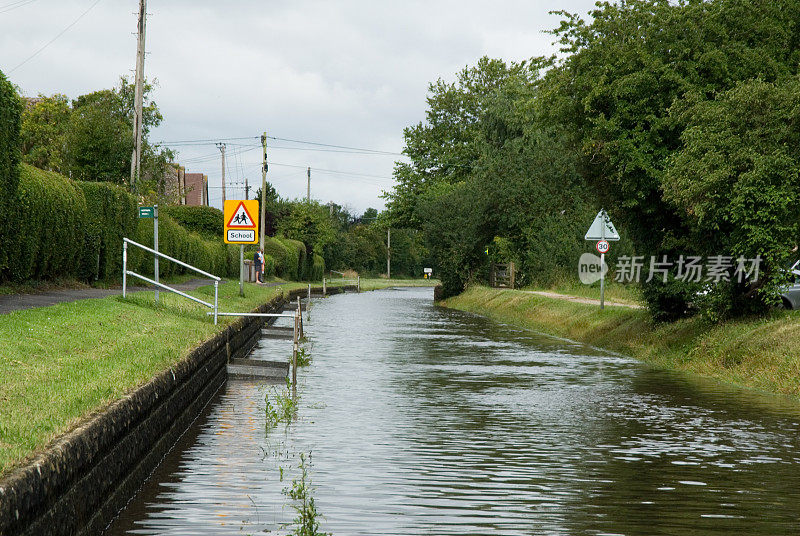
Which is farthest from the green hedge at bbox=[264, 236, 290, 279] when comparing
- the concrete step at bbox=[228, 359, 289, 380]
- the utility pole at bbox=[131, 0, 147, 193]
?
the concrete step at bbox=[228, 359, 289, 380]

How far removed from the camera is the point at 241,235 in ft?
86.0

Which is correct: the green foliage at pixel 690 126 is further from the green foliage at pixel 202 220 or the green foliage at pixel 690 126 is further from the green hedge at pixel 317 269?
the green hedge at pixel 317 269

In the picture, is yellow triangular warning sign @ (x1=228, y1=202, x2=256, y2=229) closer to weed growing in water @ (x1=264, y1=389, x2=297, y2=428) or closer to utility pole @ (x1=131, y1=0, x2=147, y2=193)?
utility pole @ (x1=131, y1=0, x2=147, y2=193)

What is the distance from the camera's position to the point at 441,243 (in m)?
54.6

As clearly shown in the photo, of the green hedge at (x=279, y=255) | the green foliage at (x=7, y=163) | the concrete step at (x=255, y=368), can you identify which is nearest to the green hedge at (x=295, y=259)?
the green hedge at (x=279, y=255)

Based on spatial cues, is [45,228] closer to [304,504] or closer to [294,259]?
[304,504]

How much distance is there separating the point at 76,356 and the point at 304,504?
5237mm

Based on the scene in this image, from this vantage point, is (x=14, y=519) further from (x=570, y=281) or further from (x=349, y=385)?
(x=570, y=281)

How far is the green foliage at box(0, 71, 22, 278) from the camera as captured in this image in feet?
64.6

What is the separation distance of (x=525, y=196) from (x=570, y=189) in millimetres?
2109

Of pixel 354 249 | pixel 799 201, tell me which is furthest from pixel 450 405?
pixel 354 249

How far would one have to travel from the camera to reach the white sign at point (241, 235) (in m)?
26.0

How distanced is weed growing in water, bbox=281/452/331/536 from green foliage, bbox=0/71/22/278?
1303 centimetres

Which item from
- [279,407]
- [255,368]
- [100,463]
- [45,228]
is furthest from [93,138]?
[100,463]
